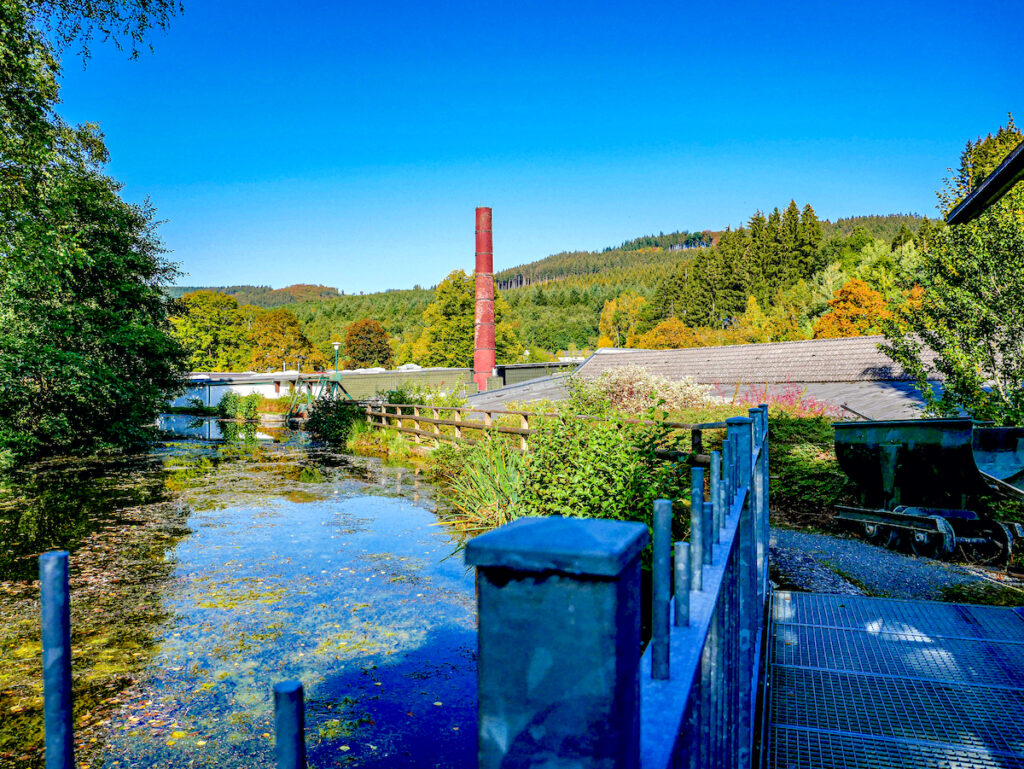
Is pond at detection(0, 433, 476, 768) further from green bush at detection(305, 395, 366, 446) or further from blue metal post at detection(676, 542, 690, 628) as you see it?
green bush at detection(305, 395, 366, 446)

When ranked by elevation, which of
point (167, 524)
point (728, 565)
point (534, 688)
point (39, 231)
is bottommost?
point (167, 524)

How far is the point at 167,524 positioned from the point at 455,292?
50598 mm

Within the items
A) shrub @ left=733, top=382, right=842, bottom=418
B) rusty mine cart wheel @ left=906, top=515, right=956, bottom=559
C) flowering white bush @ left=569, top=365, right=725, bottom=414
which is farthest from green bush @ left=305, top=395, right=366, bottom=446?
rusty mine cart wheel @ left=906, top=515, right=956, bottom=559

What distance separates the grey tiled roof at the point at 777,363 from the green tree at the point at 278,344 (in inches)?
2405

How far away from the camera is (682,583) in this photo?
1191 mm

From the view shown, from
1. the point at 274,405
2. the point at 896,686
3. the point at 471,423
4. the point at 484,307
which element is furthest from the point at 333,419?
the point at 896,686

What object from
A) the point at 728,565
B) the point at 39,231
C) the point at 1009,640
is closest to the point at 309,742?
the point at 728,565

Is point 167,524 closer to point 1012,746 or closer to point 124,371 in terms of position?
point 1012,746

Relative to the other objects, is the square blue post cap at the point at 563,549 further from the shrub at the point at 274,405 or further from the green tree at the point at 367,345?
the green tree at the point at 367,345

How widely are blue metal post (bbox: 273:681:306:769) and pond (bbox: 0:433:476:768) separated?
3.23 m

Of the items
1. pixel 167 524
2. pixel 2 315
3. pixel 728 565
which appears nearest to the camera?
pixel 728 565

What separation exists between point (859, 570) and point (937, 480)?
4.54 ft

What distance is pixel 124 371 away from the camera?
18.6 meters

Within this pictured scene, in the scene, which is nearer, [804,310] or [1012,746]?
[1012,746]
